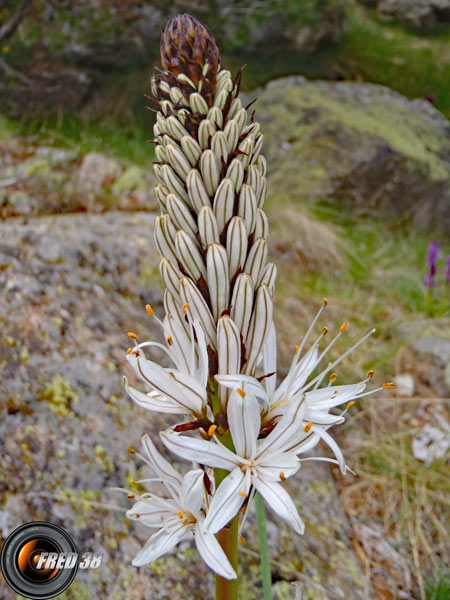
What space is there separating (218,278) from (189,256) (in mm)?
84

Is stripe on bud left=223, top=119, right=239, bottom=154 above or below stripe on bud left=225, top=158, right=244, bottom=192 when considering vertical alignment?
above

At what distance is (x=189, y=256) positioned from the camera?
114cm

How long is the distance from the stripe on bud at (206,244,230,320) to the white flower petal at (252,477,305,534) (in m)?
0.37

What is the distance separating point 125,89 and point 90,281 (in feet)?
12.7

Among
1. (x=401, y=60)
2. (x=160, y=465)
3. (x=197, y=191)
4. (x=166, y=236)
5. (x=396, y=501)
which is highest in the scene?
(x=197, y=191)

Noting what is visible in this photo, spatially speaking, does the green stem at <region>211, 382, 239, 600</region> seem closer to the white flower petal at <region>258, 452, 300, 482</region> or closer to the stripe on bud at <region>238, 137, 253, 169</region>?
the white flower petal at <region>258, 452, 300, 482</region>

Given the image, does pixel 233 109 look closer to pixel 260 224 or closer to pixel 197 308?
pixel 260 224

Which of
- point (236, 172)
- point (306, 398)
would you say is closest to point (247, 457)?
point (306, 398)

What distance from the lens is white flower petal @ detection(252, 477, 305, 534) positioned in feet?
3.21

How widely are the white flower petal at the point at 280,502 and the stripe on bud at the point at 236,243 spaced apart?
0.46 meters

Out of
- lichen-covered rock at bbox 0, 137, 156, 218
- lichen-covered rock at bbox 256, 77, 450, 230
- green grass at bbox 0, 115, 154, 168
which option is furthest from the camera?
lichen-covered rock at bbox 256, 77, 450, 230

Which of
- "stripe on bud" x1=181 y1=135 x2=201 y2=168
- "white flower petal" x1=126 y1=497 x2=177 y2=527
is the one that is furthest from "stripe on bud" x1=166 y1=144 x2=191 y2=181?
"white flower petal" x1=126 y1=497 x2=177 y2=527

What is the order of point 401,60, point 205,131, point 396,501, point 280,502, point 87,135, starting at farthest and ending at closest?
→ point 401,60, point 87,135, point 396,501, point 205,131, point 280,502

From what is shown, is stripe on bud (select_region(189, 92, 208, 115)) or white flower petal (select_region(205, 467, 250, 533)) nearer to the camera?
white flower petal (select_region(205, 467, 250, 533))
